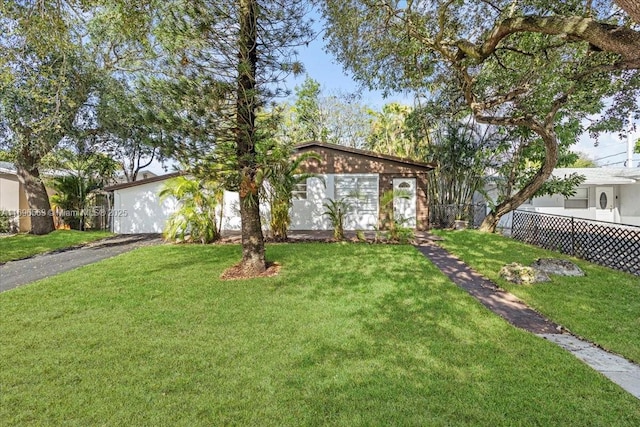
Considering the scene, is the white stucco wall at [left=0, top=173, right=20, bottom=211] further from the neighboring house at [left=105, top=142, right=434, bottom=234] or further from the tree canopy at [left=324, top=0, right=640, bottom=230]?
the tree canopy at [left=324, top=0, right=640, bottom=230]

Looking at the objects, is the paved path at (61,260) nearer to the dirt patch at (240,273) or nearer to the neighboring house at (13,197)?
the dirt patch at (240,273)

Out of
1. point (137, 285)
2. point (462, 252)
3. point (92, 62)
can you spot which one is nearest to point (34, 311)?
point (137, 285)

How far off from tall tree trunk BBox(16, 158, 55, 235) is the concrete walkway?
1593cm

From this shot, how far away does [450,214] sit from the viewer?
50.8 feet

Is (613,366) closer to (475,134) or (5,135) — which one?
(475,134)

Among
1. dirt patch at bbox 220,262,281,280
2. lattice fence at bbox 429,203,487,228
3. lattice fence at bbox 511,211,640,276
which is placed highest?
lattice fence at bbox 429,203,487,228

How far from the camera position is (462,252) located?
9.50 metres

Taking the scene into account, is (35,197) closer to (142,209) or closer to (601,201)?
(142,209)

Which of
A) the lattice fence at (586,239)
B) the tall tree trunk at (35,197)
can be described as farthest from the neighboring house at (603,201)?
the tall tree trunk at (35,197)

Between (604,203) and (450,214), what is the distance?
9.01 meters

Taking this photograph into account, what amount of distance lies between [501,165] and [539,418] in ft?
45.4

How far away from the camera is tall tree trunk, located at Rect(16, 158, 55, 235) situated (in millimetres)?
14047

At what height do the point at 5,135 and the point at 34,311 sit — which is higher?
the point at 5,135
